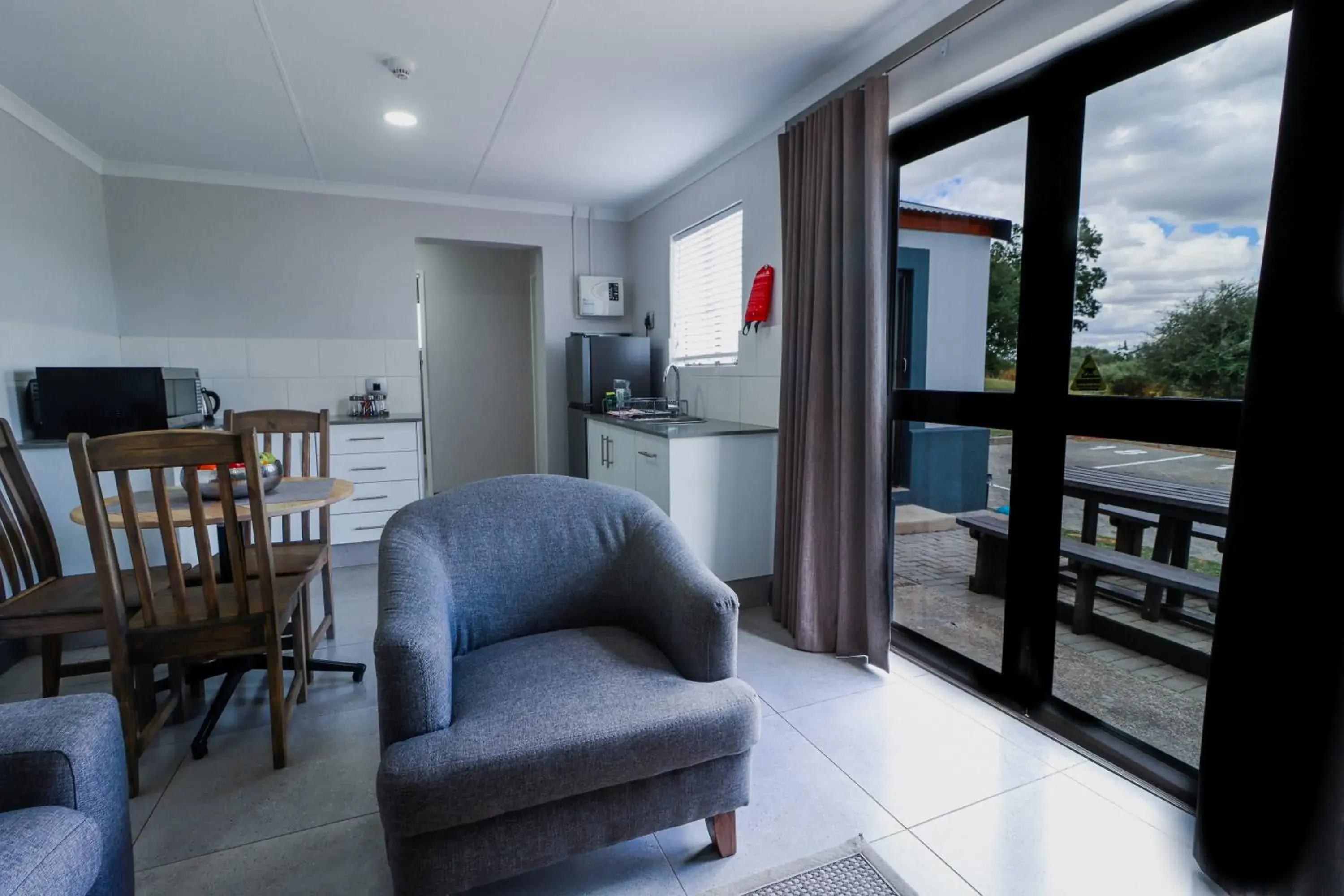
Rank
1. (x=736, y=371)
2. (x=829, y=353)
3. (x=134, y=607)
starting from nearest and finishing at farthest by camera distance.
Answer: (x=134, y=607) → (x=829, y=353) → (x=736, y=371)

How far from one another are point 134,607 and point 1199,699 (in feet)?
11.6

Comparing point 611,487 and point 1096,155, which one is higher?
point 1096,155

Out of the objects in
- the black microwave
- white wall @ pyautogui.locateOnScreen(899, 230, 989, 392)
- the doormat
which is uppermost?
white wall @ pyautogui.locateOnScreen(899, 230, 989, 392)

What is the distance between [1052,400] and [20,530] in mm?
3348

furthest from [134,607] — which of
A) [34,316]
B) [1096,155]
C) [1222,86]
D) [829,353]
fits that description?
[1222,86]

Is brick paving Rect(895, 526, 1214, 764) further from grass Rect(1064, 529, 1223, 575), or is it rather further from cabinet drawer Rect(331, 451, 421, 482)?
cabinet drawer Rect(331, 451, 421, 482)

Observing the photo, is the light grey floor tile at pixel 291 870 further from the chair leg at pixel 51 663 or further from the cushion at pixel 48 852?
the chair leg at pixel 51 663

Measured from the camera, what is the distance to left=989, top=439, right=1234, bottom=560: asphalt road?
1.76 m

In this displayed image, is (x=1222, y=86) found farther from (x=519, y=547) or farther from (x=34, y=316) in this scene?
(x=34, y=316)

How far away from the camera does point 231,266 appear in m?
3.97

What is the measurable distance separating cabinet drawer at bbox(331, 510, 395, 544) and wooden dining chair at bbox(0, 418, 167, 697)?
1.68 m

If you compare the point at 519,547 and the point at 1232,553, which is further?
the point at 519,547

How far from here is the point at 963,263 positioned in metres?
2.50

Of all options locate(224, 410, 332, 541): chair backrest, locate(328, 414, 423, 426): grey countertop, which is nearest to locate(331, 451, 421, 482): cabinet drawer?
locate(328, 414, 423, 426): grey countertop
